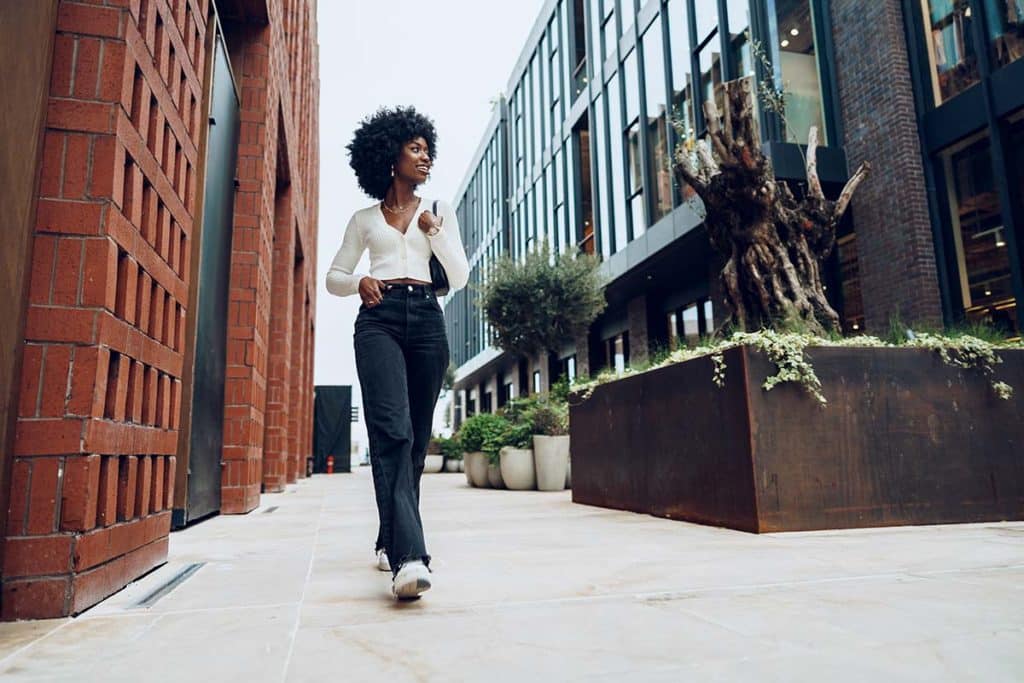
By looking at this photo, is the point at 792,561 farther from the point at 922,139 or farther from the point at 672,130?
the point at 672,130

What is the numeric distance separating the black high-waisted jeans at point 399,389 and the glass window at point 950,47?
9.12 meters

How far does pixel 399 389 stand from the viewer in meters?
2.35

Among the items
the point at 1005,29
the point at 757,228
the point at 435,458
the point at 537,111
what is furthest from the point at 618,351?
the point at 757,228

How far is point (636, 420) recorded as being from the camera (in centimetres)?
505

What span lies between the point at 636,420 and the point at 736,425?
4.20ft

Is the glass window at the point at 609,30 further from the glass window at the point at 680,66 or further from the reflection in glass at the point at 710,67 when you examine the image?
the reflection in glass at the point at 710,67

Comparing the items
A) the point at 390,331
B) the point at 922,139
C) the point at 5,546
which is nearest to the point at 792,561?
the point at 390,331

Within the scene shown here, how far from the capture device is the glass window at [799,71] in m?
10.3

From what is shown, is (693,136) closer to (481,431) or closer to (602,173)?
(481,431)

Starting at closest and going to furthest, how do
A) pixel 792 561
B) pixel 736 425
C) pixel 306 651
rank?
pixel 306 651, pixel 792 561, pixel 736 425

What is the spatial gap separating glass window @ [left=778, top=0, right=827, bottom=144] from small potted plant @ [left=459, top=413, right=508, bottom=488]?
6188 mm

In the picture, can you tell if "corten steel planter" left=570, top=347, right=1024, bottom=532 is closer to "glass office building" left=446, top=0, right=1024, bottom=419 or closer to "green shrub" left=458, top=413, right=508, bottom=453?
"glass office building" left=446, top=0, right=1024, bottom=419

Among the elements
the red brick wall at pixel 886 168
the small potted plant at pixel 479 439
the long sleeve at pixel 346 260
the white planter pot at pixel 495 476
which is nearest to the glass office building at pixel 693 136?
the red brick wall at pixel 886 168

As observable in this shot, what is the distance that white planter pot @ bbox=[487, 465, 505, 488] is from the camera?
10.0 m
